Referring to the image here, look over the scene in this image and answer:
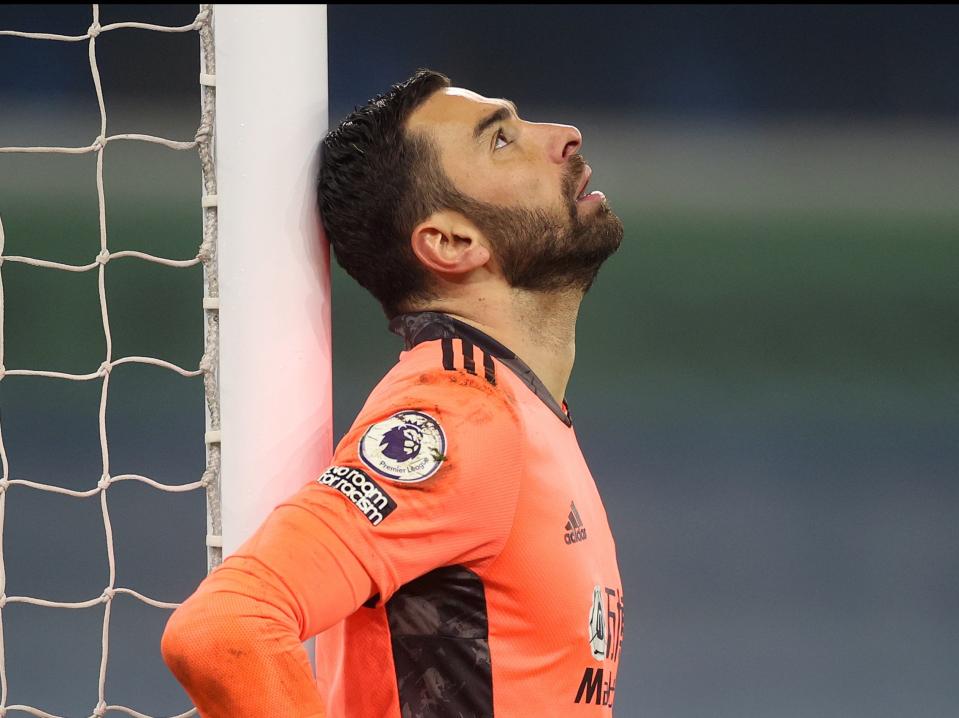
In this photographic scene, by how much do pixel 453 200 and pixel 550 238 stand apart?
0.08 m

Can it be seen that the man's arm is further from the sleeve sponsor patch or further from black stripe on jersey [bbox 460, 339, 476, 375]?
black stripe on jersey [bbox 460, 339, 476, 375]

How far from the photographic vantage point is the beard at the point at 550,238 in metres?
0.81

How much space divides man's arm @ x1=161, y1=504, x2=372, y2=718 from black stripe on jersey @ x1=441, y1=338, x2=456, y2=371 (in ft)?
0.53

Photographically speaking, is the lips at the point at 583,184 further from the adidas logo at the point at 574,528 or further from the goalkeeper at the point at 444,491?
the adidas logo at the point at 574,528

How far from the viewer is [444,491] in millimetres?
632

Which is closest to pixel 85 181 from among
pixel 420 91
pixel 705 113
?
pixel 705 113

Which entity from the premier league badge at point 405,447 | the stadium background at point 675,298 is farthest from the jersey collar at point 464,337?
the stadium background at point 675,298

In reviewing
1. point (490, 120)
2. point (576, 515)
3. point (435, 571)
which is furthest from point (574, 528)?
point (490, 120)

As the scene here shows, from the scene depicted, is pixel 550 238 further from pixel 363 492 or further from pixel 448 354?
pixel 363 492

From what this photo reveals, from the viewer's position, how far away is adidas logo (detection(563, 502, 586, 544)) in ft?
2.37

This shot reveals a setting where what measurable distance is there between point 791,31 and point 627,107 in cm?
59

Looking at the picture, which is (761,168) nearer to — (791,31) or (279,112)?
(791,31)

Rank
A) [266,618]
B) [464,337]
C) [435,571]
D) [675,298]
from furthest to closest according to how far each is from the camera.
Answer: [675,298]
[464,337]
[435,571]
[266,618]

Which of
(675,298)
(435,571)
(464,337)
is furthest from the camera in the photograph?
(675,298)
